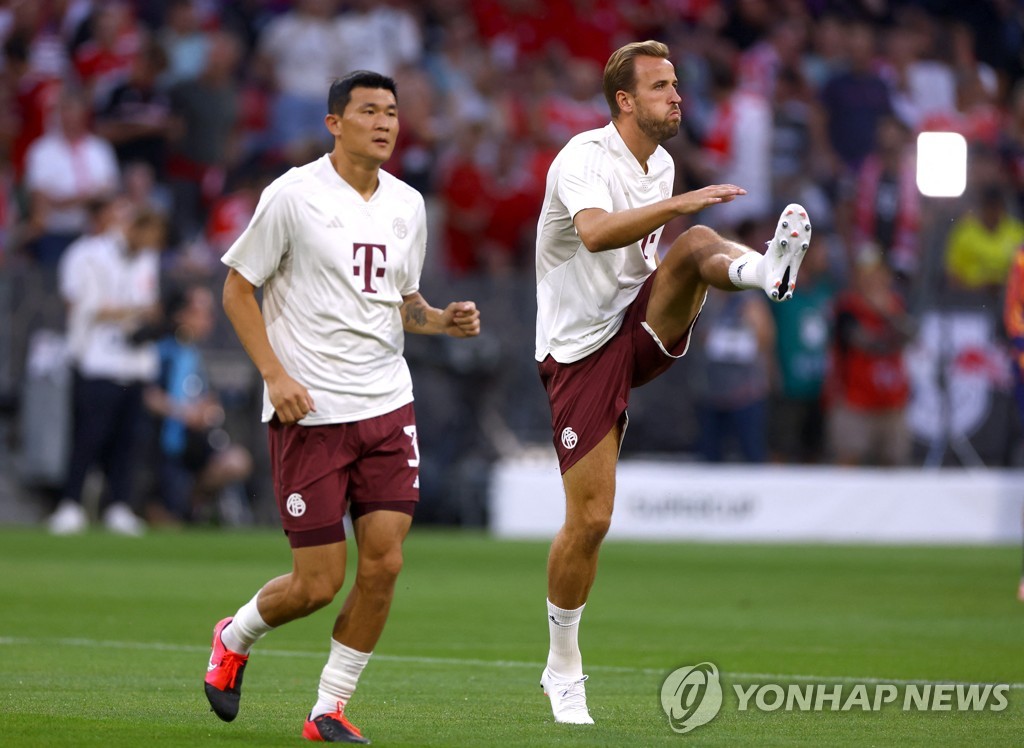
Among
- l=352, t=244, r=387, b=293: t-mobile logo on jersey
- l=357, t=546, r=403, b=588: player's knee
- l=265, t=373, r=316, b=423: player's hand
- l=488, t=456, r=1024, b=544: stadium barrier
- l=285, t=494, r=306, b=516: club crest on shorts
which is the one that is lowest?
l=488, t=456, r=1024, b=544: stadium barrier

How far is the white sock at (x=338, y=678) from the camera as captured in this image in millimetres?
6840

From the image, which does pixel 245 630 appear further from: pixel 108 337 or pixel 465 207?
pixel 465 207

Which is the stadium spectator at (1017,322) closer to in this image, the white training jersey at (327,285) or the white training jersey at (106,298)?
the white training jersey at (327,285)

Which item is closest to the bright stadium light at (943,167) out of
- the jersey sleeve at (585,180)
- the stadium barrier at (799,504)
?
the stadium barrier at (799,504)

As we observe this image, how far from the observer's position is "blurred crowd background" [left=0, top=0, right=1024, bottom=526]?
19.3 meters

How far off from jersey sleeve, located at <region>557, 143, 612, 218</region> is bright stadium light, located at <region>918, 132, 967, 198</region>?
526 inches

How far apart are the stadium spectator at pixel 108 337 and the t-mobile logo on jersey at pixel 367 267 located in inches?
446

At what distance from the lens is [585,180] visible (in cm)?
747

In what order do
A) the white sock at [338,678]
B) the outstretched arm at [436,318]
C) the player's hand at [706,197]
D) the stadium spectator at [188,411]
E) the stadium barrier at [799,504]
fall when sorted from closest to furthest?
the player's hand at [706,197]
the white sock at [338,678]
the outstretched arm at [436,318]
the stadium barrier at [799,504]
the stadium spectator at [188,411]

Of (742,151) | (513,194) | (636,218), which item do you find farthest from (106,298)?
(636,218)

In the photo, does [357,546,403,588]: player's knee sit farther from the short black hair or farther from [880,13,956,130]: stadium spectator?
[880,13,956,130]: stadium spectator

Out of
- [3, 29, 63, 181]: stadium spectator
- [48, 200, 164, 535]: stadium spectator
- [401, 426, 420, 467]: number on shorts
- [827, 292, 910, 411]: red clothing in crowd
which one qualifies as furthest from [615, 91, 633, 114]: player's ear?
[3, 29, 63, 181]: stadium spectator

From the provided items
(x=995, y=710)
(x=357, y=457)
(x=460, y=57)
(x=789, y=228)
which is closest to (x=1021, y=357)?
(x=995, y=710)

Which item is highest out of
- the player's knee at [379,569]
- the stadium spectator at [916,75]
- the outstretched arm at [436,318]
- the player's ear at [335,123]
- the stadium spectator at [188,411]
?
the stadium spectator at [916,75]
